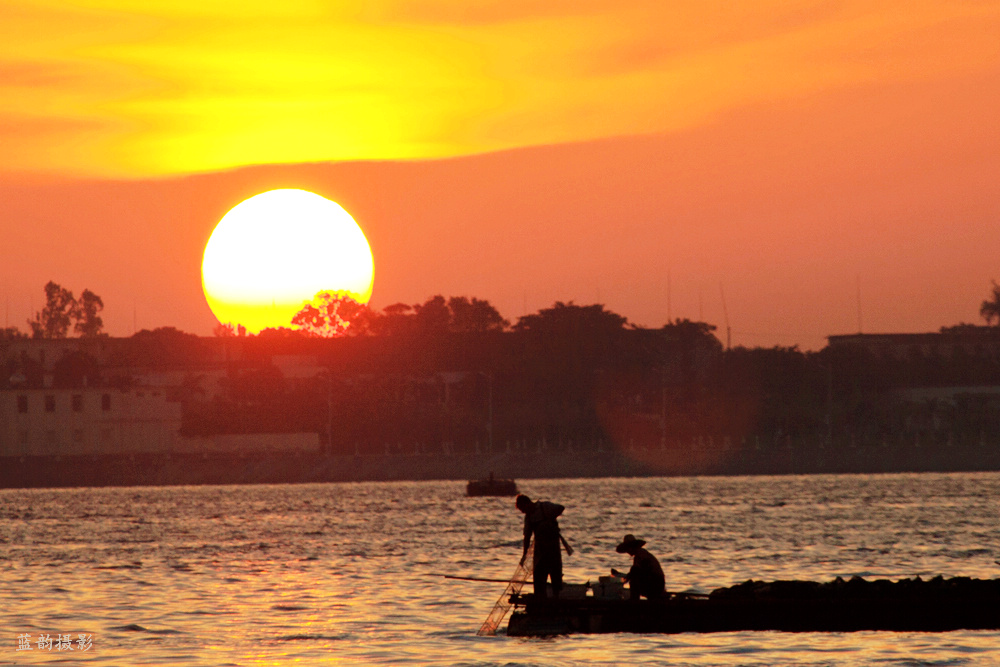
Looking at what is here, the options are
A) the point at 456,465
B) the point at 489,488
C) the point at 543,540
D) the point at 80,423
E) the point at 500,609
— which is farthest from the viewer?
the point at 456,465

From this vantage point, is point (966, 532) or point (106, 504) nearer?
point (966, 532)

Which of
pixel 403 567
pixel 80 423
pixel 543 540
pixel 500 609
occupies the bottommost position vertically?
pixel 403 567

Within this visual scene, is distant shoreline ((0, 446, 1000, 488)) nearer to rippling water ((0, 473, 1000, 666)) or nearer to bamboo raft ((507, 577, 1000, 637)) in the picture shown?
rippling water ((0, 473, 1000, 666))

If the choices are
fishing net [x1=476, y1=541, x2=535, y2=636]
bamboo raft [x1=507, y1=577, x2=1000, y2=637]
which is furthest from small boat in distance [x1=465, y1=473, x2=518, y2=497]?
bamboo raft [x1=507, y1=577, x2=1000, y2=637]

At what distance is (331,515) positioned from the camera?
331ft

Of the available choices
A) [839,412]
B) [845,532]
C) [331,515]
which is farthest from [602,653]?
[839,412]

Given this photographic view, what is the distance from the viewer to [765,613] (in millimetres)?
32406

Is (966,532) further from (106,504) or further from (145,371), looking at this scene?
(145,371)

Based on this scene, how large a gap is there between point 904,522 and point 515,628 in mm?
55142

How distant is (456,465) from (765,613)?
146 metres

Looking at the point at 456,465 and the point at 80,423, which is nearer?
the point at 80,423

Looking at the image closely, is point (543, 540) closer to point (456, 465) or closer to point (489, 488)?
point (489, 488)

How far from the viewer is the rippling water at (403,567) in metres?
31.5

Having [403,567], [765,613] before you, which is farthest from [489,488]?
[765,613]
